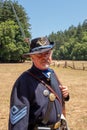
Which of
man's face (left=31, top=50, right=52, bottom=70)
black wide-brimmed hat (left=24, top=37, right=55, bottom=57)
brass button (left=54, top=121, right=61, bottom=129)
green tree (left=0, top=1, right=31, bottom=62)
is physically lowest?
green tree (left=0, top=1, right=31, bottom=62)

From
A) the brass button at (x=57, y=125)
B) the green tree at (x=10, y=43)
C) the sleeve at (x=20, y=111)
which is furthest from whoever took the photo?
the green tree at (x=10, y=43)

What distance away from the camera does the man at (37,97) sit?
4160 millimetres

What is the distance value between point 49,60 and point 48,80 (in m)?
0.23

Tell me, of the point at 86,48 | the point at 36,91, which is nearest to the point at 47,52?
the point at 36,91

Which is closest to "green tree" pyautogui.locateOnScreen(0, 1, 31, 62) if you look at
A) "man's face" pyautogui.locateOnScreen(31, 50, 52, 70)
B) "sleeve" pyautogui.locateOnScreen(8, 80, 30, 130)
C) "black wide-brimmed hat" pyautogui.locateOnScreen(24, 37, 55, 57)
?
"black wide-brimmed hat" pyautogui.locateOnScreen(24, 37, 55, 57)

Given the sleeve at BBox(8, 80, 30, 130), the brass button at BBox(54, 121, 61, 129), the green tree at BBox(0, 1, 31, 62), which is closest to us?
the sleeve at BBox(8, 80, 30, 130)

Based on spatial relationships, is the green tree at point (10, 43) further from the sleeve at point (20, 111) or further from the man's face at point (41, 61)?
the sleeve at point (20, 111)

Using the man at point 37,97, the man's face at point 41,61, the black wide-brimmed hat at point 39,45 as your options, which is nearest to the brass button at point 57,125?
the man at point 37,97

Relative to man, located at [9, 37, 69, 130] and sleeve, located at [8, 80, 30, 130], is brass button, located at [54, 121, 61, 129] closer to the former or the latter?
man, located at [9, 37, 69, 130]

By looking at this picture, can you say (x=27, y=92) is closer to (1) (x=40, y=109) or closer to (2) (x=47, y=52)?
(1) (x=40, y=109)

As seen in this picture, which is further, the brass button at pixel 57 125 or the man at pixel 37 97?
the brass button at pixel 57 125

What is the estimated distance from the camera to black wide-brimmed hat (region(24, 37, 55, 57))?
174 inches

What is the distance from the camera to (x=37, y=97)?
4.21 metres

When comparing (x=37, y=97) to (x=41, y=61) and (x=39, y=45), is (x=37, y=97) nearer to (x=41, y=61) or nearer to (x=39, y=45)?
(x=41, y=61)
